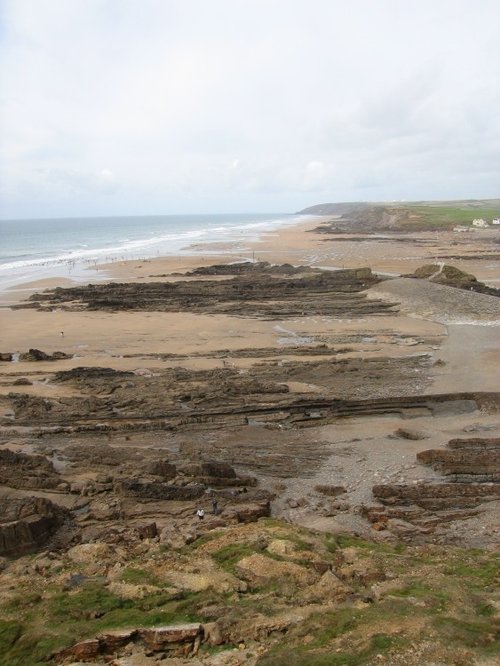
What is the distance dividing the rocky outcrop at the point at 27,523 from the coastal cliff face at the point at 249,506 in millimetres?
41

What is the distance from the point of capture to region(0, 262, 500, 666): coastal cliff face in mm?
7543

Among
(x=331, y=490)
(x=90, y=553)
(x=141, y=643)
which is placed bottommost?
(x=331, y=490)

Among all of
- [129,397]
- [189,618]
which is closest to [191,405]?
[129,397]

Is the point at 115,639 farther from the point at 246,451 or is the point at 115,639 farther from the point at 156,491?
the point at 246,451

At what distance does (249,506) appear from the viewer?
1331 cm

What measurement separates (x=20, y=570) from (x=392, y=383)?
52.4 ft

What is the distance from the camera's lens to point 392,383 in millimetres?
22266

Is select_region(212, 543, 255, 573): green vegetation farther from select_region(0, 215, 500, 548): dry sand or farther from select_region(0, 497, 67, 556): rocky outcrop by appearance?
select_region(0, 497, 67, 556): rocky outcrop

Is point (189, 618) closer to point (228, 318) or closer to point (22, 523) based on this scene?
point (22, 523)

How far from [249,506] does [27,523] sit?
16.3 feet

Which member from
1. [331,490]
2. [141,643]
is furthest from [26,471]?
[141,643]

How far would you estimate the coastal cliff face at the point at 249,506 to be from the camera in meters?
7.54

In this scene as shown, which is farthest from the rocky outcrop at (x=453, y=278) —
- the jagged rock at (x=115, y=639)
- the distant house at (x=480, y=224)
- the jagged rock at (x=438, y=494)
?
the distant house at (x=480, y=224)

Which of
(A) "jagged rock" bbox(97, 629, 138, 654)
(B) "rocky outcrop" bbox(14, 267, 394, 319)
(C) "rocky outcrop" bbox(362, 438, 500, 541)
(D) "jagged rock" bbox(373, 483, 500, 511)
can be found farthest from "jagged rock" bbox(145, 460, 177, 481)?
(B) "rocky outcrop" bbox(14, 267, 394, 319)
